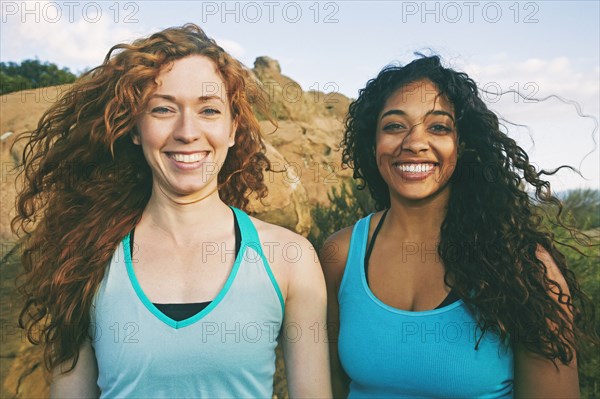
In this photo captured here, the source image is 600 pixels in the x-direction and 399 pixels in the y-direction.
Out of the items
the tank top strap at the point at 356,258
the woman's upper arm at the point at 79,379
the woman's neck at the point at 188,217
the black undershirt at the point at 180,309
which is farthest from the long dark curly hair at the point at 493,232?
the woman's upper arm at the point at 79,379

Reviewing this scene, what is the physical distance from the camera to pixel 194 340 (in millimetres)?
2512

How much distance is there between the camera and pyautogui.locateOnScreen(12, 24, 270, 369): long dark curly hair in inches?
107

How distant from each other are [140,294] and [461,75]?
5.76 ft

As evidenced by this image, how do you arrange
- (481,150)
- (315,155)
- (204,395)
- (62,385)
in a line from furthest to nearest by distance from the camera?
(315,155) → (481,150) → (62,385) → (204,395)

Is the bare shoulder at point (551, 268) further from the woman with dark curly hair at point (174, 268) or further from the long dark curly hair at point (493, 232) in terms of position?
the woman with dark curly hair at point (174, 268)

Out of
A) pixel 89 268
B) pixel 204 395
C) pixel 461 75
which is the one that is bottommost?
pixel 204 395

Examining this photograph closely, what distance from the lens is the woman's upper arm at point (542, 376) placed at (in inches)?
104

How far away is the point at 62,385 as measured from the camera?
271 cm

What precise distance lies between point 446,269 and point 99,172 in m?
1.69

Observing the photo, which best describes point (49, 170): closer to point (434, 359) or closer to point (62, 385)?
point (62, 385)

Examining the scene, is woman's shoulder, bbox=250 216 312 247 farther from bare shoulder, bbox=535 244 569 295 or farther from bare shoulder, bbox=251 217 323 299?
bare shoulder, bbox=535 244 569 295

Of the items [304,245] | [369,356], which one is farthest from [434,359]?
[304,245]

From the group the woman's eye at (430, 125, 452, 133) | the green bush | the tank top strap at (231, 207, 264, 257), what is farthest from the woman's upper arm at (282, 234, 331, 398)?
the green bush

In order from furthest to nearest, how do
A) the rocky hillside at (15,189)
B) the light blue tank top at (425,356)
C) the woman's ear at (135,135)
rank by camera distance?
1. the rocky hillside at (15,189)
2. the woman's ear at (135,135)
3. the light blue tank top at (425,356)
